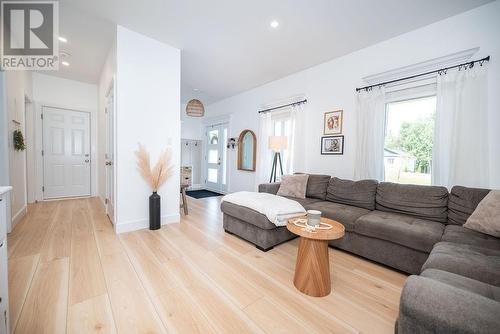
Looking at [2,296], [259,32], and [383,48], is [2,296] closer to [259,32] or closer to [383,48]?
[259,32]

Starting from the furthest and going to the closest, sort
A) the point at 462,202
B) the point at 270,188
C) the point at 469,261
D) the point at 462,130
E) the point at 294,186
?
the point at 270,188, the point at 294,186, the point at 462,130, the point at 462,202, the point at 469,261

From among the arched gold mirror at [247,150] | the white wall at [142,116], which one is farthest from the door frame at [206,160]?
the white wall at [142,116]

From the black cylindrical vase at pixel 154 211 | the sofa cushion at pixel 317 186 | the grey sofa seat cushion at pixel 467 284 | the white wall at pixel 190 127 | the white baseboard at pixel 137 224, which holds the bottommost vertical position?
the white baseboard at pixel 137 224

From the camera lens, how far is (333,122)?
3.51 metres

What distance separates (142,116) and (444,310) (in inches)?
137

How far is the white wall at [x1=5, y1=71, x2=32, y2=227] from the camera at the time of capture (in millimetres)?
2856

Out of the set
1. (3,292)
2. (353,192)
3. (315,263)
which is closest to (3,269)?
(3,292)

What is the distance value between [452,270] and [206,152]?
254 inches

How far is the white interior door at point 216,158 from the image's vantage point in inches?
247

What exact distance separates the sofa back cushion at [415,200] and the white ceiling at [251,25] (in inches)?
81.0

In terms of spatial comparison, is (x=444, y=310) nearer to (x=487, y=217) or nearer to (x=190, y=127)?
(x=487, y=217)

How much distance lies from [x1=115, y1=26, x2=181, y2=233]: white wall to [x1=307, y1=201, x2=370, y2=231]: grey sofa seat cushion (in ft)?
7.61

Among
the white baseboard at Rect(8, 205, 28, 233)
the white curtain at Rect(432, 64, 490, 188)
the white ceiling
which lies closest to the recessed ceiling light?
the white ceiling

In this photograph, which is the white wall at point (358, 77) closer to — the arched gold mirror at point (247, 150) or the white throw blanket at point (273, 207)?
the arched gold mirror at point (247, 150)
